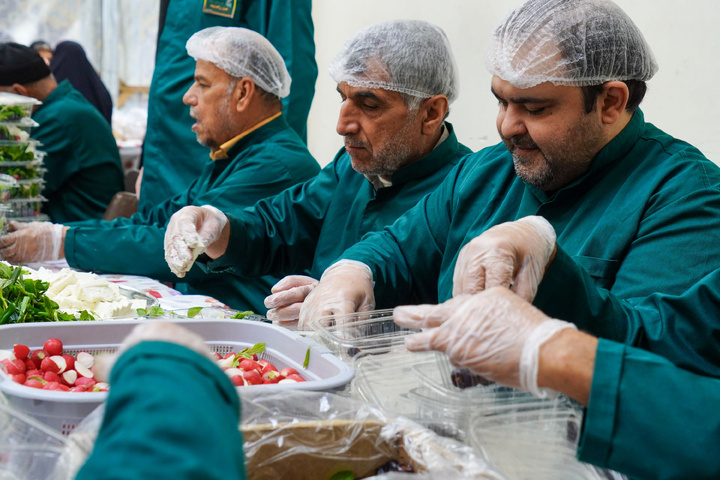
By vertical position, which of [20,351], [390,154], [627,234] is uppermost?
[627,234]

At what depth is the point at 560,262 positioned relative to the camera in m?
1.50

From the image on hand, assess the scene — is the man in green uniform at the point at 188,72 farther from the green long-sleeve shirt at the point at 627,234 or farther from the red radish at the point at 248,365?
the red radish at the point at 248,365

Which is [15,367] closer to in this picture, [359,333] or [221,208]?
[359,333]

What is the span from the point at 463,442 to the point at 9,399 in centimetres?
73

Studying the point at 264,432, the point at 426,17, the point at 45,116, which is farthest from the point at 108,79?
the point at 264,432

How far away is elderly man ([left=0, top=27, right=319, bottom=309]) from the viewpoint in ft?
10.6

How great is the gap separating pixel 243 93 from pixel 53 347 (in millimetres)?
2184

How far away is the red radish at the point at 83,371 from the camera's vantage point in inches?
59.0

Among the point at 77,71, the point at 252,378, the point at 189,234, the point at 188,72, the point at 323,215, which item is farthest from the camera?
the point at 77,71

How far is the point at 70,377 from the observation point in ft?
4.82

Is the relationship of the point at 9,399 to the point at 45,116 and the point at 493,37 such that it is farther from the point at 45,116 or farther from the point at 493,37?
the point at 45,116

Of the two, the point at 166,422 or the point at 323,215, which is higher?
the point at 166,422

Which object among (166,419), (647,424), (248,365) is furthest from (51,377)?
(647,424)

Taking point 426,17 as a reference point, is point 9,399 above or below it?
below
